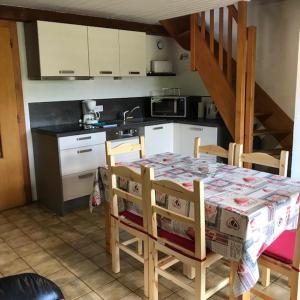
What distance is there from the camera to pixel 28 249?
2805 millimetres

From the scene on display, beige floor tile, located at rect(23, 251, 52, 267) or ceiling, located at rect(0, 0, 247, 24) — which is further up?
ceiling, located at rect(0, 0, 247, 24)

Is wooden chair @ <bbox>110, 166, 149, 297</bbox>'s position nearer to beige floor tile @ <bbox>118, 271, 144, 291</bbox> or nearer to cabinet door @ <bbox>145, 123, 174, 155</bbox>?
beige floor tile @ <bbox>118, 271, 144, 291</bbox>

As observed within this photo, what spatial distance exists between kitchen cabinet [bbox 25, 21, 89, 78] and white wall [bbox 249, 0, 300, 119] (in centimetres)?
209

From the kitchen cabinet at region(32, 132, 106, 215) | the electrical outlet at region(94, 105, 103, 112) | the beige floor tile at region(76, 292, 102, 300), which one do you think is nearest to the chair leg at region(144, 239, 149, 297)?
the beige floor tile at region(76, 292, 102, 300)

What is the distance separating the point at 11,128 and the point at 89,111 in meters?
0.95

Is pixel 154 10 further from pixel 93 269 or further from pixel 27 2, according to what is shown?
pixel 93 269

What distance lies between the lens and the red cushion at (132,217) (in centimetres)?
219

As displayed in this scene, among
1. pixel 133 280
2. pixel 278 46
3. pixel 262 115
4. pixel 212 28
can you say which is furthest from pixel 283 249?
pixel 278 46

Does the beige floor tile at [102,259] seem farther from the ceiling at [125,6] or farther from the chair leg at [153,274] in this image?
the ceiling at [125,6]

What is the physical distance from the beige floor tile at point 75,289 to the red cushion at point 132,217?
0.56 meters

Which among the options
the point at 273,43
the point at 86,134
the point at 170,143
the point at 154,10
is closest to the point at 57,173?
the point at 86,134

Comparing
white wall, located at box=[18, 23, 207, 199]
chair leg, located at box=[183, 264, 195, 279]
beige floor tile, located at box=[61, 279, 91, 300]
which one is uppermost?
white wall, located at box=[18, 23, 207, 199]

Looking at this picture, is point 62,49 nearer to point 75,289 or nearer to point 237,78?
point 237,78

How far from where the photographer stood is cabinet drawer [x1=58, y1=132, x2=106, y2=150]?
131 inches
